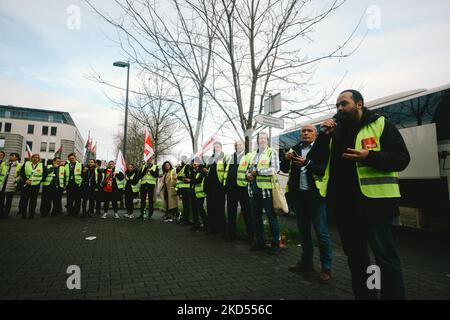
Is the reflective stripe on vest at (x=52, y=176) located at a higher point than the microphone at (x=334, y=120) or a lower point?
lower

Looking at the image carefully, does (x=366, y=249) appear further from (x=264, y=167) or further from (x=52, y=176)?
(x=52, y=176)

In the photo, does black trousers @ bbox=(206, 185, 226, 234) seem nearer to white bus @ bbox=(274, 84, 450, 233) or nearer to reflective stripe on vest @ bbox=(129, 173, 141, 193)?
reflective stripe on vest @ bbox=(129, 173, 141, 193)

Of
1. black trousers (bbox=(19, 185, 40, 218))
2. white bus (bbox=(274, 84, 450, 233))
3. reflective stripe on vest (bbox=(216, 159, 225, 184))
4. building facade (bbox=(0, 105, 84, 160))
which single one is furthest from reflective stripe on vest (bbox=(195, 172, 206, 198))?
building facade (bbox=(0, 105, 84, 160))

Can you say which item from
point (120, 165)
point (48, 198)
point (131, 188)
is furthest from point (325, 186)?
point (48, 198)

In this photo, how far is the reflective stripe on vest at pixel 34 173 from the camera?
373 inches

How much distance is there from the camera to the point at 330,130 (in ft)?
9.04

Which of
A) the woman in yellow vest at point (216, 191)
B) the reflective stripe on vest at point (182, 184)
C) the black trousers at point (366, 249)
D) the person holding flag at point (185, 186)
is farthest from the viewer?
the reflective stripe on vest at point (182, 184)

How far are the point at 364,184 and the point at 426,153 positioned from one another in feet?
17.9

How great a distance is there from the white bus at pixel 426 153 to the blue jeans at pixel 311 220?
398 cm

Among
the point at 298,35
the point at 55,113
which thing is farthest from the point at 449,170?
the point at 55,113

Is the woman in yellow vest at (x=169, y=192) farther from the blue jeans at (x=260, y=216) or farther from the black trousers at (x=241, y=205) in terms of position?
the blue jeans at (x=260, y=216)

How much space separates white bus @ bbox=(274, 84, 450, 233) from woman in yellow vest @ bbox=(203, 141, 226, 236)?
421cm

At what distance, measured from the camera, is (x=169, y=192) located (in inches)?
388

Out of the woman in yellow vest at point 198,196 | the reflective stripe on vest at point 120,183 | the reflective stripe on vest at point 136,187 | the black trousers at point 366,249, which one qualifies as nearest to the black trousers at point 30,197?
the reflective stripe on vest at point 120,183
